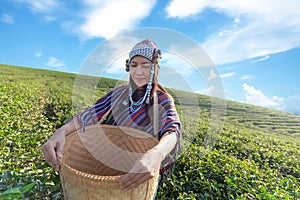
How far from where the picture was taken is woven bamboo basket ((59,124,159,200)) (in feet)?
4.07

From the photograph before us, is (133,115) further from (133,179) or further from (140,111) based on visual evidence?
(133,179)

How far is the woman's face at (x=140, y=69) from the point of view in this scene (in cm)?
188

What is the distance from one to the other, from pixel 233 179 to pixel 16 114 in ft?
9.51

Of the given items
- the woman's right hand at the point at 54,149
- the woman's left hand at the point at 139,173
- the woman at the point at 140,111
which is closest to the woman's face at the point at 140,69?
the woman at the point at 140,111

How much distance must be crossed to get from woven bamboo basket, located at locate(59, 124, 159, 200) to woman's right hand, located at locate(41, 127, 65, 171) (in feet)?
0.16

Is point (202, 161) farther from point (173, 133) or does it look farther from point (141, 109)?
point (173, 133)

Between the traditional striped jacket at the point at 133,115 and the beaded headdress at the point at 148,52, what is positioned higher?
the beaded headdress at the point at 148,52

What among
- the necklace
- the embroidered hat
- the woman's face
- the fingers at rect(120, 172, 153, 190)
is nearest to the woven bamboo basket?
the fingers at rect(120, 172, 153, 190)

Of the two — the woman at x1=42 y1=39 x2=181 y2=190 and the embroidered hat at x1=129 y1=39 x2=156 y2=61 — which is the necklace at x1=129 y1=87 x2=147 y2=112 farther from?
the embroidered hat at x1=129 y1=39 x2=156 y2=61

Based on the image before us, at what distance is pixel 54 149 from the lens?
5.19 feet

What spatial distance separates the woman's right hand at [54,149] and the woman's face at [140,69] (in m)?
0.62

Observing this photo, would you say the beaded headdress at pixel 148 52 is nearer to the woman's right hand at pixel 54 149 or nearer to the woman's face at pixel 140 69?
the woman's face at pixel 140 69

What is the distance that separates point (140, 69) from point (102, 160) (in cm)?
74

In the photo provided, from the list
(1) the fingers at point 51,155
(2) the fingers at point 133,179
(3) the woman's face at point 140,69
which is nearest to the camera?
(2) the fingers at point 133,179
